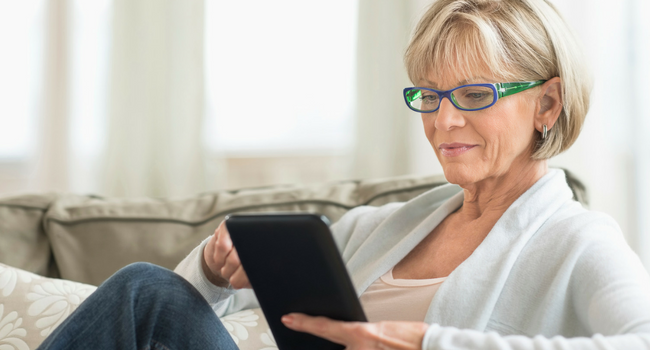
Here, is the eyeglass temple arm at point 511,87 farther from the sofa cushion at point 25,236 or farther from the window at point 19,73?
the window at point 19,73

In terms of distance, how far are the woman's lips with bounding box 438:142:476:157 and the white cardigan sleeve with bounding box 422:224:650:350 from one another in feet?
0.90

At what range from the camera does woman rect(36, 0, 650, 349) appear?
79cm

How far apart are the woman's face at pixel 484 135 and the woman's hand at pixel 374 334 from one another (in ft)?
1.30

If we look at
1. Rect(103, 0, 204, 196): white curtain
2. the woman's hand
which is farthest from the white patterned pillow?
Rect(103, 0, 204, 196): white curtain

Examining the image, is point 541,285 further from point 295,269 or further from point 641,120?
point 641,120

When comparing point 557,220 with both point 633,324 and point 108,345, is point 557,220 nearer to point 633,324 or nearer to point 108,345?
point 633,324

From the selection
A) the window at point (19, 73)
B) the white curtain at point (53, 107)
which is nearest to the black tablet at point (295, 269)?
the white curtain at point (53, 107)

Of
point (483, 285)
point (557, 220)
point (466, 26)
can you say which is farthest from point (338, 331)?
point (466, 26)

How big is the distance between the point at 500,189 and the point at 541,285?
253mm

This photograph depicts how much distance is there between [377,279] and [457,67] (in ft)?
1.43

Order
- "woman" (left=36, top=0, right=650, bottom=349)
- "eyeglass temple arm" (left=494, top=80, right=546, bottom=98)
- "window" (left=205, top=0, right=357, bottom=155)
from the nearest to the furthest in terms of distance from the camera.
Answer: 1. "woman" (left=36, top=0, right=650, bottom=349)
2. "eyeglass temple arm" (left=494, top=80, right=546, bottom=98)
3. "window" (left=205, top=0, right=357, bottom=155)

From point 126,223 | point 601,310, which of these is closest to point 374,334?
point 601,310

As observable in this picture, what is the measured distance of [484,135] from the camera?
1015 millimetres

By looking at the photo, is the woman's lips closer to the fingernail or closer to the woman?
the woman
